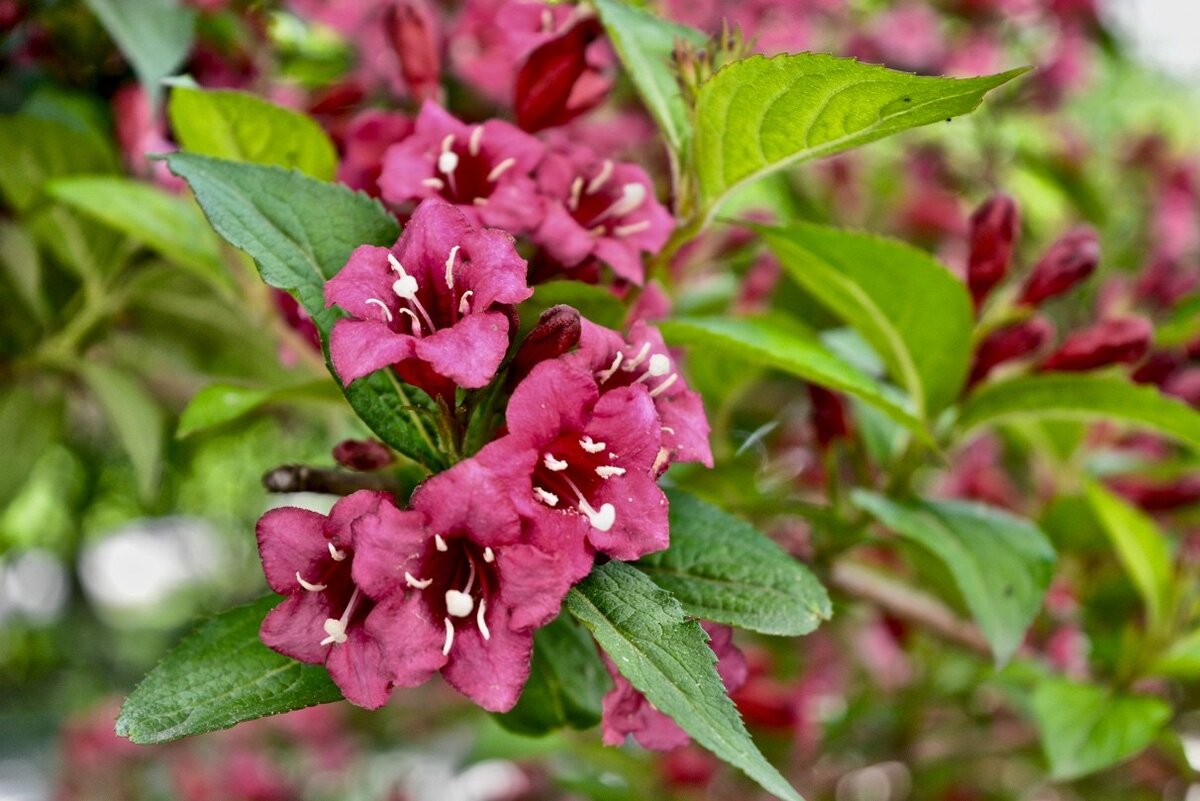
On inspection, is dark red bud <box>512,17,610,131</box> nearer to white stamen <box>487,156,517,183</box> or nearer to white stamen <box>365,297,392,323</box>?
white stamen <box>487,156,517,183</box>

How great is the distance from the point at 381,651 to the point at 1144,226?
7.17 feet

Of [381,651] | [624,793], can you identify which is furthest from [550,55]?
[624,793]

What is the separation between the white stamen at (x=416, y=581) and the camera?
0.55 m

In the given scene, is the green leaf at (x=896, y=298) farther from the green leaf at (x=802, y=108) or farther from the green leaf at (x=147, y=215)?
the green leaf at (x=147, y=215)

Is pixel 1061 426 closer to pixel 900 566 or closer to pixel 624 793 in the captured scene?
pixel 900 566

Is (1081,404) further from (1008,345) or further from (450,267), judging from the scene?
(450,267)

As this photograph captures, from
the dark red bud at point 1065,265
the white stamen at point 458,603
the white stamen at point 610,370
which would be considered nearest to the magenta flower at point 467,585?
the white stamen at point 458,603

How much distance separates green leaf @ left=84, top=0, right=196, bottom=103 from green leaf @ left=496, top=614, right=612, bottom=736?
22.1 inches

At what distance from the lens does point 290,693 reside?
57cm

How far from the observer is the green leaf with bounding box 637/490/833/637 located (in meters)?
0.61

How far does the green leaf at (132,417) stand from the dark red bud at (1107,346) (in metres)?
0.87

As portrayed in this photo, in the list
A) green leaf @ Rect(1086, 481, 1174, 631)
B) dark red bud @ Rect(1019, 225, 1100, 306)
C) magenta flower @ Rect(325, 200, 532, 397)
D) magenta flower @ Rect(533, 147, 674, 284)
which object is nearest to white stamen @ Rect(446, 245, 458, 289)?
magenta flower @ Rect(325, 200, 532, 397)

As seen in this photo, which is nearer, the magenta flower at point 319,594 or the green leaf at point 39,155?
the magenta flower at point 319,594

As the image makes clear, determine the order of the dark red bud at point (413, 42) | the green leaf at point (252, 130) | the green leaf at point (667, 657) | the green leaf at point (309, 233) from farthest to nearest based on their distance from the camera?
the dark red bud at point (413, 42) → the green leaf at point (252, 130) → the green leaf at point (309, 233) → the green leaf at point (667, 657)
